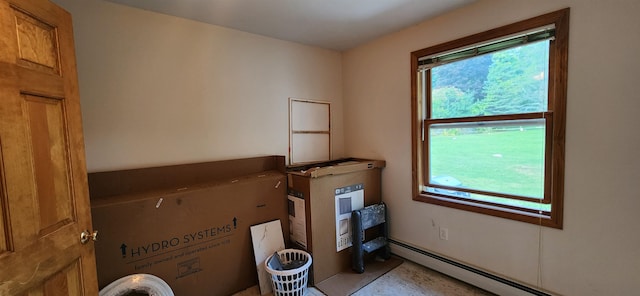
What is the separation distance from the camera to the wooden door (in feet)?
2.90

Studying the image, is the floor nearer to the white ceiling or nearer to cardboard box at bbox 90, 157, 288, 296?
cardboard box at bbox 90, 157, 288, 296

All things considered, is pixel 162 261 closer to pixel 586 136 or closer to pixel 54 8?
pixel 54 8

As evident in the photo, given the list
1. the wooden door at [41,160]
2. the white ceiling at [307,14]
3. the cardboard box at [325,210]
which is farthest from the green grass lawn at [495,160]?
the wooden door at [41,160]

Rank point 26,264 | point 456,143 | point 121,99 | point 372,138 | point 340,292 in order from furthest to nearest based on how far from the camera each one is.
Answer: point 372,138 → point 456,143 → point 340,292 → point 121,99 → point 26,264

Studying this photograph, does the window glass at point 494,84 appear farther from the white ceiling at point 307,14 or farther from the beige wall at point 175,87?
the beige wall at point 175,87

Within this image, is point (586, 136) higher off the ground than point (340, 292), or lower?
higher

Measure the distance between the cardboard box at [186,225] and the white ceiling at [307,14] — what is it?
128 centimetres

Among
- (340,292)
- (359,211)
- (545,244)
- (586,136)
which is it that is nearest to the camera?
(586,136)

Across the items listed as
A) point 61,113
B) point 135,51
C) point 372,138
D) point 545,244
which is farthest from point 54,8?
point 545,244

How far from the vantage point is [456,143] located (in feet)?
7.64

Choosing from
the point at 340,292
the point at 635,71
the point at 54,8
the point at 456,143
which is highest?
the point at 54,8

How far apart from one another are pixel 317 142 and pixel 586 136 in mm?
2289

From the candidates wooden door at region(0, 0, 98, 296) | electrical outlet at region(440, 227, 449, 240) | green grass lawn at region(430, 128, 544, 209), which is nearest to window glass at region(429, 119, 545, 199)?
green grass lawn at region(430, 128, 544, 209)

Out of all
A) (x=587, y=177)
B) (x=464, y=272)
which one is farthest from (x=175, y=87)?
(x=587, y=177)
